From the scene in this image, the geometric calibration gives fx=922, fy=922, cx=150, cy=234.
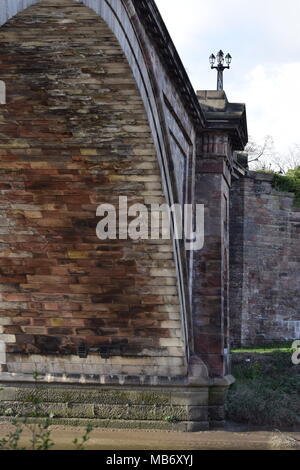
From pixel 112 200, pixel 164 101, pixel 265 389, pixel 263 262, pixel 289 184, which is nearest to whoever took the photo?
pixel 164 101

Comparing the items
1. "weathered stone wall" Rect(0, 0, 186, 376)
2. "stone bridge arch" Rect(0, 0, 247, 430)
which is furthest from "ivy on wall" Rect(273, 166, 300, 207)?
"weathered stone wall" Rect(0, 0, 186, 376)

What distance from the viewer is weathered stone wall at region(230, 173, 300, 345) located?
2358 cm

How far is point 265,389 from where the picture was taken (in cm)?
1780

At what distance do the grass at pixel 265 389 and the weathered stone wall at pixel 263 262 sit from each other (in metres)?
1.43

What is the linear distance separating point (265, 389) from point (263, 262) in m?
6.63

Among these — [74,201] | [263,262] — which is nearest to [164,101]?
[74,201]

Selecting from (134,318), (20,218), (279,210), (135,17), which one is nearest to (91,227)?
(20,218)

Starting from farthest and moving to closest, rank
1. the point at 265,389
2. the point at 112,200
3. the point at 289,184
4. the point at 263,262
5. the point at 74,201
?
the point at 289,184
the point at 263,262
the point at 265,389
the point at 74,201
the point at 112,200

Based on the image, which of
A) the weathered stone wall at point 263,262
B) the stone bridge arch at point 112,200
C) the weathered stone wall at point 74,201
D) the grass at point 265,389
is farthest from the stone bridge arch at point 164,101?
the weathered stone wall at point 263,262

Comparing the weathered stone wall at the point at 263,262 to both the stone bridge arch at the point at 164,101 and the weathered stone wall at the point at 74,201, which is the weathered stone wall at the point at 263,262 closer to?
the stone bridge arch at the point at 164,101

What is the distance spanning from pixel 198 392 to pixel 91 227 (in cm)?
357

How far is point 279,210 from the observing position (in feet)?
80.2

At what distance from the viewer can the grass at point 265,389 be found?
16359mm

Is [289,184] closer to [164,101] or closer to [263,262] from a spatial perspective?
[263,262]
